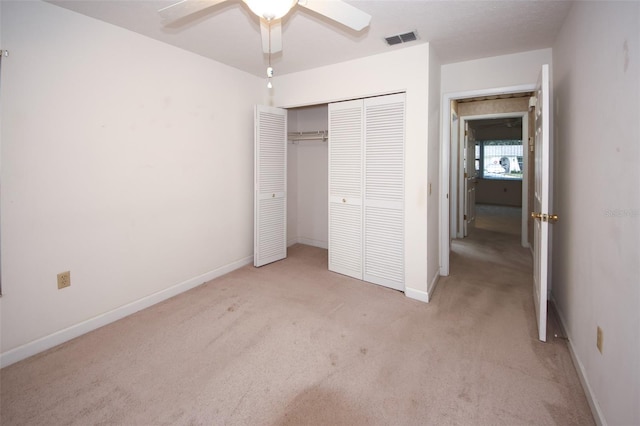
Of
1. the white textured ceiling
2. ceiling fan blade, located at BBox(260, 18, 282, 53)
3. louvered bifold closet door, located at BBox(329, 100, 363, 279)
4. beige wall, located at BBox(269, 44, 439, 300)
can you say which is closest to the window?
the white textured ceiling

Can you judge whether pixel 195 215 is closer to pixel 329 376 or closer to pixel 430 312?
pixel 329 376

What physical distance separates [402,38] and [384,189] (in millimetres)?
1365

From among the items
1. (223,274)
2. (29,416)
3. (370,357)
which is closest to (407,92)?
(370,357)

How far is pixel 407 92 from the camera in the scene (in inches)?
117

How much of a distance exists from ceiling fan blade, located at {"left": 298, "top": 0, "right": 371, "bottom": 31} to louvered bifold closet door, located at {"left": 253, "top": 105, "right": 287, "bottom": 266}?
2.16 m

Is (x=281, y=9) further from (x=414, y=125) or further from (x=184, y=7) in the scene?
(x=414, y=125)

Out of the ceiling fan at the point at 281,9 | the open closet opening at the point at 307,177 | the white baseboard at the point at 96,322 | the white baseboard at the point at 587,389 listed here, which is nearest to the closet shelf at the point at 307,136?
the open closet opening at the point at 307,177

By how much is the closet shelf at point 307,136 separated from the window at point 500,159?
7416 mm

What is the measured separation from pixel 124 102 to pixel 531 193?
17.5ft

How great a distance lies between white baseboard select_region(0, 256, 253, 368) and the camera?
210 centimetres

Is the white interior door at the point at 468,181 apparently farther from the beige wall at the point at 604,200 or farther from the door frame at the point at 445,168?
the beige wall at the point at 604,200

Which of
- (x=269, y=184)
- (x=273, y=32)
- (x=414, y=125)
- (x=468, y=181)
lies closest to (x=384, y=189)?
(x=414, y=125)

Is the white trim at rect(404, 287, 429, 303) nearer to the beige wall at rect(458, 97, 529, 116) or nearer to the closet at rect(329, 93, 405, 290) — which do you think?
the closet at rect(329, 93, 405, 290)

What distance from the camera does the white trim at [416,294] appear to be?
2.99 meters
